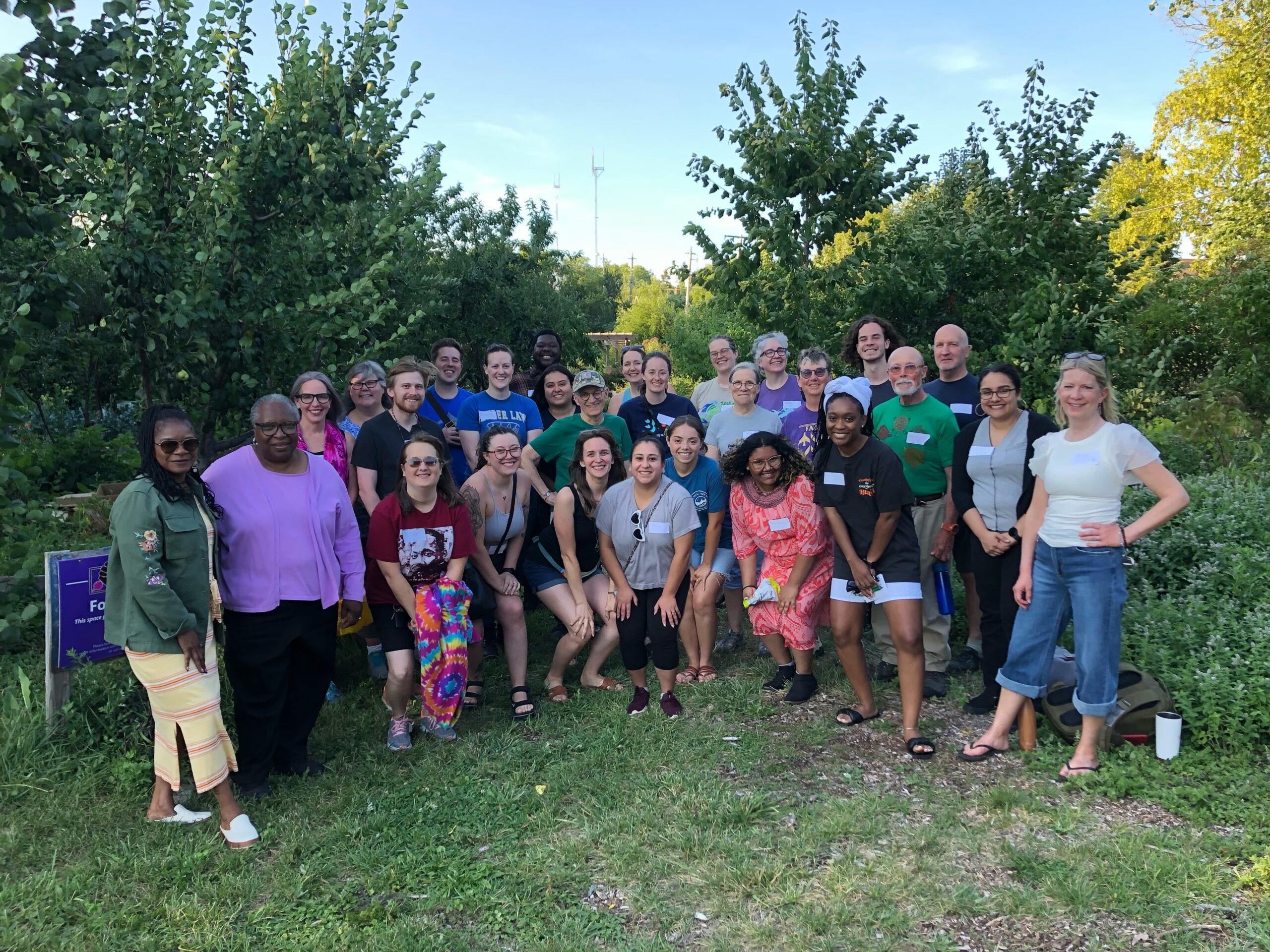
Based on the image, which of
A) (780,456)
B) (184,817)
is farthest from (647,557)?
(184,817)

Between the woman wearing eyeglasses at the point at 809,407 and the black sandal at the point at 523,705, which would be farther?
the woman wearing eyeglasses at the point at 809,407

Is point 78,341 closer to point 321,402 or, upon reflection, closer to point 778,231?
point 321,402

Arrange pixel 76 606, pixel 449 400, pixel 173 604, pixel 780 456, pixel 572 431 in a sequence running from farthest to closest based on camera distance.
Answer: pixel 449 400
pixel 572 431
pixel 780 456
pixel 76 606
pixel 173 604

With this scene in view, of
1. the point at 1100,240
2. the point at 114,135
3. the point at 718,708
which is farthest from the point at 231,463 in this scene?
the point at 1100,240

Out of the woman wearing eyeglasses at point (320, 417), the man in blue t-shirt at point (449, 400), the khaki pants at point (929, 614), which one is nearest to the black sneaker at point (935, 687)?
the khaki pants at point (929, 614)

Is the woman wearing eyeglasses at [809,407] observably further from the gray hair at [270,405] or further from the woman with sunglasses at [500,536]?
the gray hair at [270,405]

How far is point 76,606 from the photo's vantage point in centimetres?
443

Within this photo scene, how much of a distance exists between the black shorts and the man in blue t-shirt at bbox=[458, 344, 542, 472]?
5.21 feet

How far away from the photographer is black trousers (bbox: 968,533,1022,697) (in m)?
→ 4.96

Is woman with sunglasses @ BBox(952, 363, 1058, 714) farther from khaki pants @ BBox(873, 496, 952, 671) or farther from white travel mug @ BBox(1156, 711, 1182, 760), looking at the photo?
white travel mug @ BBox(1156, 711, 1182, 760)

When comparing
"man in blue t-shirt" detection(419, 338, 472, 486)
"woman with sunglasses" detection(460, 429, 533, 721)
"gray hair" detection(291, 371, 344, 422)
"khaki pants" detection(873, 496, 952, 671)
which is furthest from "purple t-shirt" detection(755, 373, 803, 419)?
"gray hair" detection(291, 371, 344, 422)

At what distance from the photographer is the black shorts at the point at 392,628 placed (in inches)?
194

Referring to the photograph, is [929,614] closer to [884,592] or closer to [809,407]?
[884,592]

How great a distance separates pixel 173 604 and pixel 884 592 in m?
3.51
